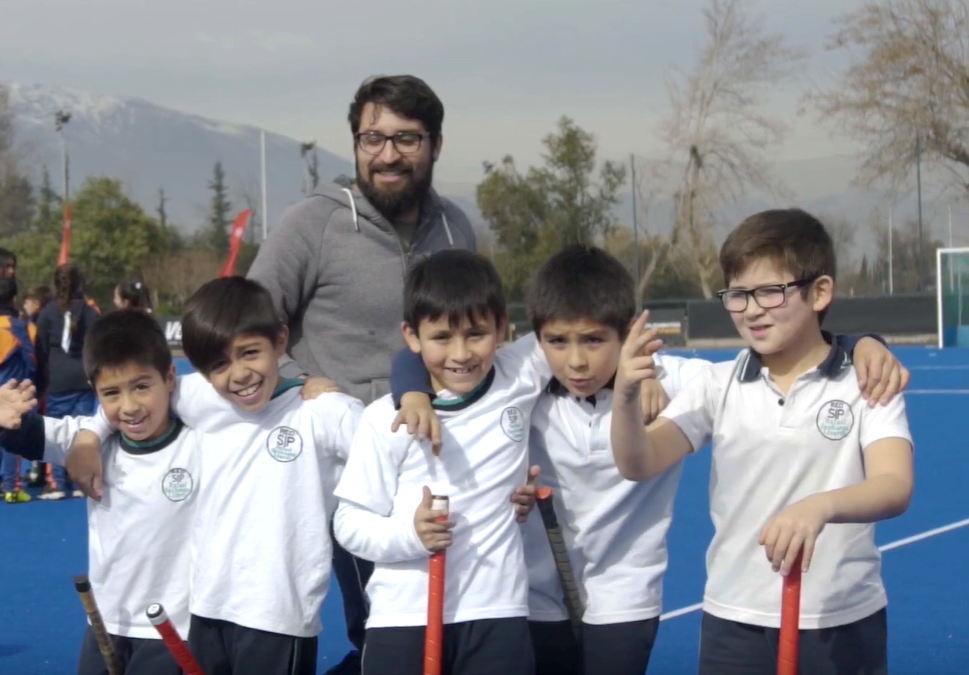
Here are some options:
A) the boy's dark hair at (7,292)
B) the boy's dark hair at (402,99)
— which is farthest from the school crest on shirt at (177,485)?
the boy's dark hair at (7,292)

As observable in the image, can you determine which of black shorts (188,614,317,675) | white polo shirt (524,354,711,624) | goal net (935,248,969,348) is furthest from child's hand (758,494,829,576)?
goal net (935,248,969,348)

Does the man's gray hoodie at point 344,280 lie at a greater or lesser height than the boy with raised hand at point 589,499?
greater

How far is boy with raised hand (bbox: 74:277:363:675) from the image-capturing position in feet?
10.2

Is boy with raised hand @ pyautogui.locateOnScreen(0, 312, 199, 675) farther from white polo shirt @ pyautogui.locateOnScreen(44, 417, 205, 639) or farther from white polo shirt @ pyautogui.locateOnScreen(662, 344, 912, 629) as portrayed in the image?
white polo shirt @ pyautogui.locateOnScreen(662, 344, 912, 629)

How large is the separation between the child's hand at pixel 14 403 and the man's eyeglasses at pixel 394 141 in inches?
44.6

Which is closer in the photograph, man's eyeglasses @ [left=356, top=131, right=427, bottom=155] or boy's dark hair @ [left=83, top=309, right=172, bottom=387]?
boy's dark hair @ [left=83, top=309, right=172, bottom=387]

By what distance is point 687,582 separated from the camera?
598cm

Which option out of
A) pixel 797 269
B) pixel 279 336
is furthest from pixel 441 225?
pixel 797 269

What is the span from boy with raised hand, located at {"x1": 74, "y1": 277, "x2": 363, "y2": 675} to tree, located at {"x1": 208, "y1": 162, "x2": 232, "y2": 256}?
50556 mm

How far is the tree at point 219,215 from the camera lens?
194ft

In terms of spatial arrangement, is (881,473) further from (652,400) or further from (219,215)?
(219,215)

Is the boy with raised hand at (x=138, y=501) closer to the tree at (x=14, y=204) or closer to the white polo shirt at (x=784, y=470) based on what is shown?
the white polo shirt at (x=784, y=470)

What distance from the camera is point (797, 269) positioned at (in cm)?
284

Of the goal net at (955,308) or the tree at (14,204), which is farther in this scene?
the tree at (14,204)
